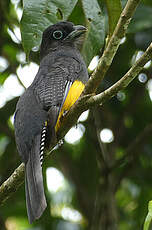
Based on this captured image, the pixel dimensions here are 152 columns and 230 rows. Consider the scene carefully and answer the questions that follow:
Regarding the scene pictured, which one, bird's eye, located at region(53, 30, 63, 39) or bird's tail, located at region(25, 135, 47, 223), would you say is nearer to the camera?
bird's tail, located at region(25, 135, 47, 223)

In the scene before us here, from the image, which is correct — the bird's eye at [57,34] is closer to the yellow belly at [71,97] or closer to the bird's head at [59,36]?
the bird's head at [59,36]

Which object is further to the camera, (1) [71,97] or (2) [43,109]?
(1) [71,97]

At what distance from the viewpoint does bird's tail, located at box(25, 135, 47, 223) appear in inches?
124

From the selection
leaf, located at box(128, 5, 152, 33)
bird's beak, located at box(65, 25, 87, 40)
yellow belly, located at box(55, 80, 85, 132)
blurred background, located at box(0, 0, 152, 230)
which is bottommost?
blurred background, located at box(0, 0, 152, 230)

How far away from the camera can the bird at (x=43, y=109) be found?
3.35 m

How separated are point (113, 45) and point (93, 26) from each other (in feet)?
2.62

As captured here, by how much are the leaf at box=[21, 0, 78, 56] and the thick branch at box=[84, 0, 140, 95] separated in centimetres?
65

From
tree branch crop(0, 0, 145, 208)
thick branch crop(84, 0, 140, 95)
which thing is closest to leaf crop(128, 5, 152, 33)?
tree branch crop(0, 0, 145, 208)

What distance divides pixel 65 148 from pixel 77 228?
1.12 m

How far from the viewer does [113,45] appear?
3.05 meters

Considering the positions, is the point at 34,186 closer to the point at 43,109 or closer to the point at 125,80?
the point at 43,109

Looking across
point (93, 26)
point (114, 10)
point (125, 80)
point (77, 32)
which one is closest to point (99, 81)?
point (125, 80)

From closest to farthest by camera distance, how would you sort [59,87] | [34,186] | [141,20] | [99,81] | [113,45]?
[113,45]
[99,81]
[34,186]
[59,87]
[141,20]

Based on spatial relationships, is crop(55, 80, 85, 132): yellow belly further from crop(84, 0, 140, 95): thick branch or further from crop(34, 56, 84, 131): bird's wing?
crop(84, 0, 140, 95): thick branch
